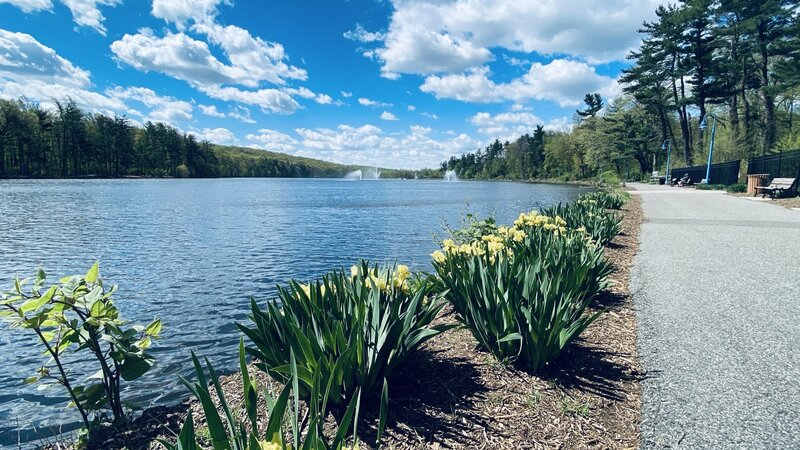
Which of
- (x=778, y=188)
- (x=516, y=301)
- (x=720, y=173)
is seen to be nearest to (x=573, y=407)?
(x=516, y=301)

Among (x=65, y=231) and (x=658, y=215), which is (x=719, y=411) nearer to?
(x=658, y=215)

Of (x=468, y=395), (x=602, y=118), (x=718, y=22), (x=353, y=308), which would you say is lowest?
(x=468, y=395)

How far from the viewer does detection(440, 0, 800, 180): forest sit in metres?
Answer: 28.0

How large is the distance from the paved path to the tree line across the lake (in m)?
86.1

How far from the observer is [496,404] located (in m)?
2.70

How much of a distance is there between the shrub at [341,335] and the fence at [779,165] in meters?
24.1

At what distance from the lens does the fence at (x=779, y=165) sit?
20125mm

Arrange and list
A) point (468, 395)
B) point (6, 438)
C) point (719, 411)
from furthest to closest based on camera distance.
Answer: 1. point (6, 438)
2. point (468, 395)
3. point (719, 411)

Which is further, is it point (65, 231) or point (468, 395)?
point (65, 231)

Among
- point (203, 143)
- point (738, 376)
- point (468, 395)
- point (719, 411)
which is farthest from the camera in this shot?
point (203, 143)

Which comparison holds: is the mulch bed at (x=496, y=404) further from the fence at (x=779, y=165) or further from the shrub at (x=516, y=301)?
the fence at (x=779, y=165)

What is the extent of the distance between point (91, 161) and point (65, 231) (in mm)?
83180

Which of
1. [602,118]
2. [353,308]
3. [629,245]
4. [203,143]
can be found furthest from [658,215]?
[203,143]

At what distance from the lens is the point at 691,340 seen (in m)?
3.66
